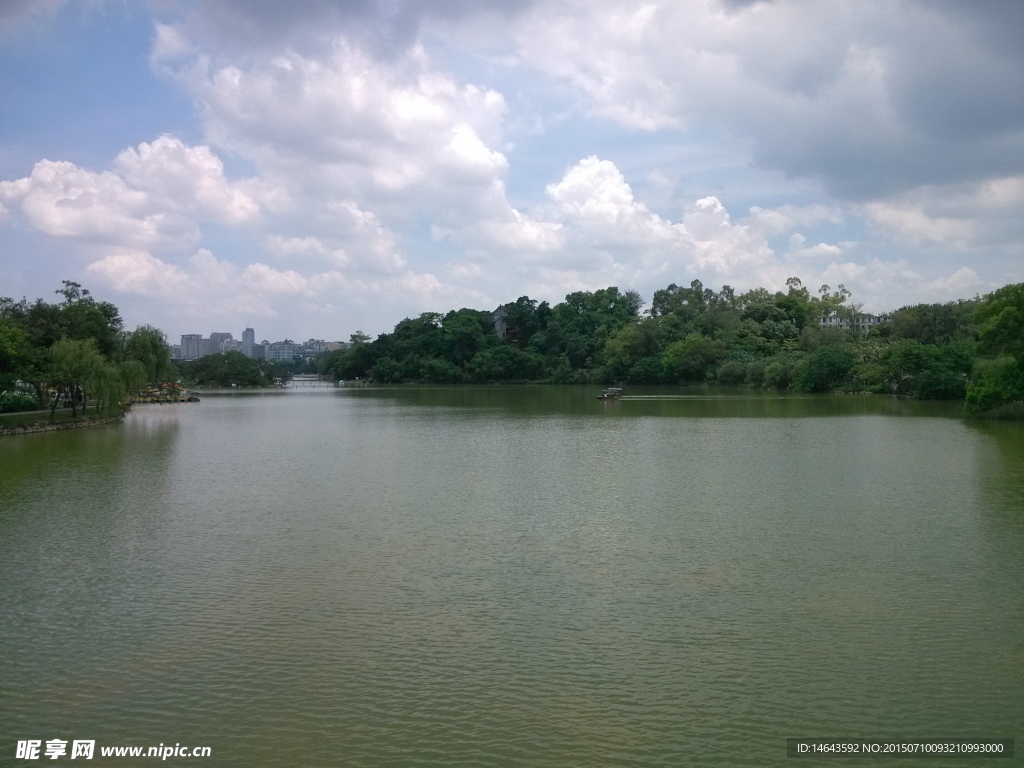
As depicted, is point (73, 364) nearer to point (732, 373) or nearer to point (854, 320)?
point (732, 373)

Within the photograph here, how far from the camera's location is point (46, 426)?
32.9m

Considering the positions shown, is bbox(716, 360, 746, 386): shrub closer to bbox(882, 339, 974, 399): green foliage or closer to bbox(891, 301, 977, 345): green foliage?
bbox(891, 301, 977, 345): green foliage

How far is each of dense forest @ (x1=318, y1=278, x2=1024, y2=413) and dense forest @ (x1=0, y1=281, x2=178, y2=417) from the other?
36.6m

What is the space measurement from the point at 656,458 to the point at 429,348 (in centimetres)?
8655

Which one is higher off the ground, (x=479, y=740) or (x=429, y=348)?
(x=429, y=348)

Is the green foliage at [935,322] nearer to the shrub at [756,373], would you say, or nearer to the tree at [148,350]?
the shrub at [756,373]

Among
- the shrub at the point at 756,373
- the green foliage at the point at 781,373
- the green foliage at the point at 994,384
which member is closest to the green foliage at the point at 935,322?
the green foliage at the point at 781,373

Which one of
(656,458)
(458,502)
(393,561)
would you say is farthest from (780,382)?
(393,561)

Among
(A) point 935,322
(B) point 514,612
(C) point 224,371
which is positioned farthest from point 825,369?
(C) point 224,371

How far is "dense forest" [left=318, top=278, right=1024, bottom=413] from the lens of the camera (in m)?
46.7

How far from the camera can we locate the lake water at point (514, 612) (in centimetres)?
650

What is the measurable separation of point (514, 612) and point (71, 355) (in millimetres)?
30040

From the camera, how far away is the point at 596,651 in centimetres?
800

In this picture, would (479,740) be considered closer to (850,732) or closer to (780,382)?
(850,732)
